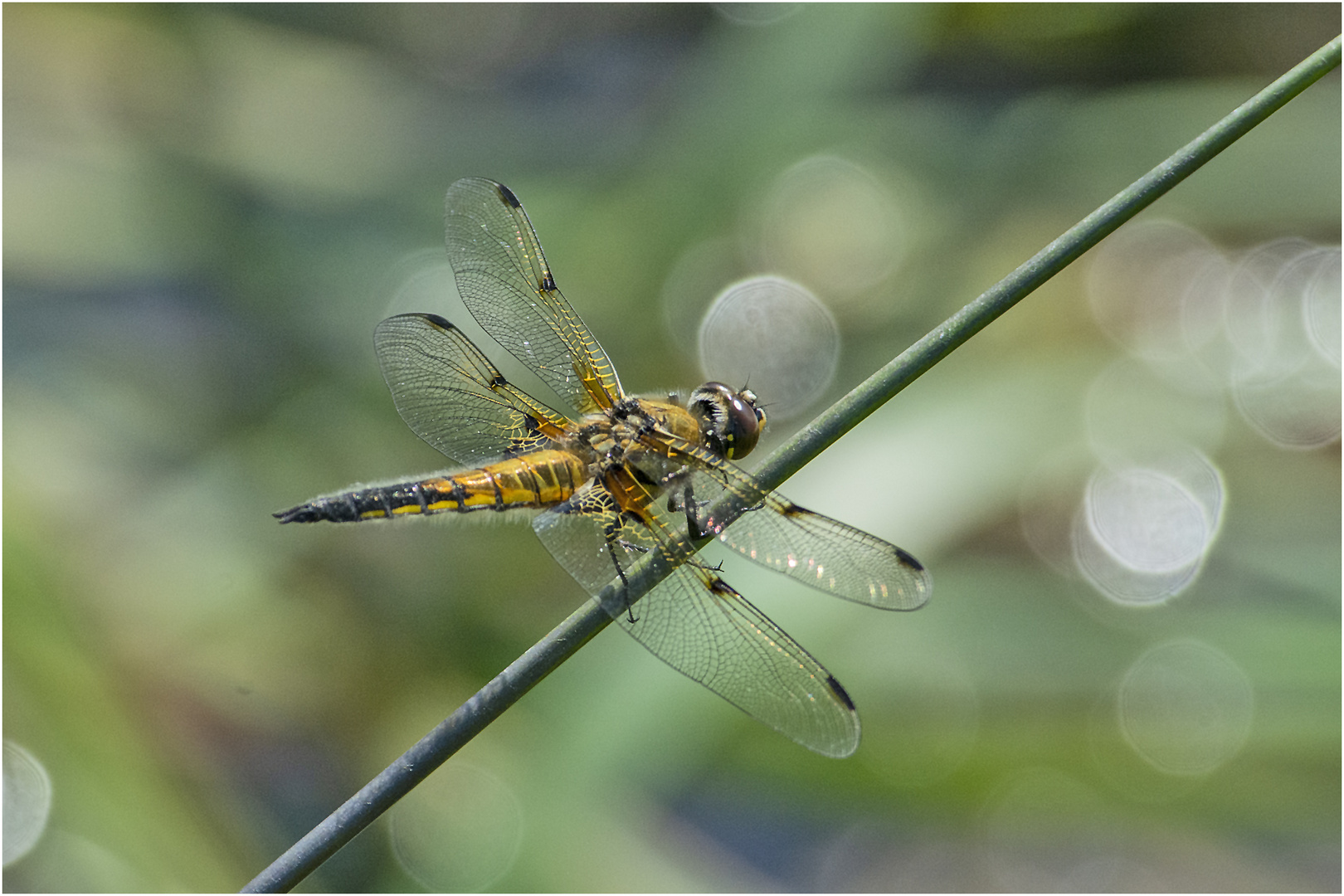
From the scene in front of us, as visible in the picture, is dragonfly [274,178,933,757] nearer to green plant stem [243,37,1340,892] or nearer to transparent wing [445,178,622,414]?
transparent wing [445,178,622,414]

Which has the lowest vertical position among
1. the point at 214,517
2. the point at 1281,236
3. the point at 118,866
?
the point at 118,866

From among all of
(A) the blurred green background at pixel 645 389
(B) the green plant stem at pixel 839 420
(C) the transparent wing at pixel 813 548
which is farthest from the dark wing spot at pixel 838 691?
(A) the blurred green background at pixel 645 389

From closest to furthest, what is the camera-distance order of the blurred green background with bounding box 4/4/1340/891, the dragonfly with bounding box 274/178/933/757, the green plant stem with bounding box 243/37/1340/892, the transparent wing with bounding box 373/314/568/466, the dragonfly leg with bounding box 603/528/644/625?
the green plant stem with bounding box 243/37/1340/892
the dragonfly leg with bounding box 603/528/644/625
the dragonfly with bounding box 274/178/933/757
the transparent wing with bounding box 373/314/568/466
the blurred green background with bounding box 4/4/1340/891

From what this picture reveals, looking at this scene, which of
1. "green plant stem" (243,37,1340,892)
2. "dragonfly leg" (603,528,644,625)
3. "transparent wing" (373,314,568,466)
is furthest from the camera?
"transparent wing" (373,314,568,466)

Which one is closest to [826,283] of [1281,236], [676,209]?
[676,209]

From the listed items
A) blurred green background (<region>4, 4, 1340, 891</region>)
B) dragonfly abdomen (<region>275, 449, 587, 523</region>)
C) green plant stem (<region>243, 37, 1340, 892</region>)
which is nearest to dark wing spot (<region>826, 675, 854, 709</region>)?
green plant stem (<region>243, 37, 1340, 892</region>)

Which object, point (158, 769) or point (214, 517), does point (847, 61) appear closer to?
point (214, 517)

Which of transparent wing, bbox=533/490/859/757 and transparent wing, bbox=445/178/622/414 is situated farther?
transparent wing, bbox=445/178/622/414
